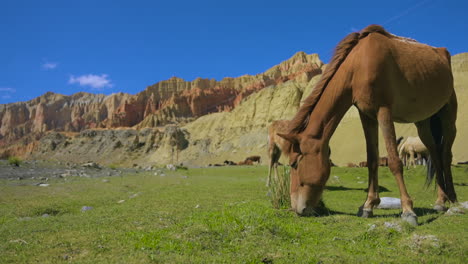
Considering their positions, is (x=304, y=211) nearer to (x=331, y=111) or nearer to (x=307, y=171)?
(x=307, y=171)

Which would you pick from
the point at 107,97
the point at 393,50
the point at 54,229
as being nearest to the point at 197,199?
the point at 54,229

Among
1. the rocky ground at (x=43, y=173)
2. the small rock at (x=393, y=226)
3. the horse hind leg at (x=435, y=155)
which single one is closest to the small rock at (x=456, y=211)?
the horse hind leg at (x=435, y=155)

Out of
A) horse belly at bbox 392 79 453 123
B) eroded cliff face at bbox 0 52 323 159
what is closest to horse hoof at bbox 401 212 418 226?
horse belly at bbox 392 79 453 123

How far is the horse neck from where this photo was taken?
6.16 m

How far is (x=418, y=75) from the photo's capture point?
254 inches

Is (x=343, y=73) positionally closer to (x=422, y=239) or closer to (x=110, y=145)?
(x=422, y=239)

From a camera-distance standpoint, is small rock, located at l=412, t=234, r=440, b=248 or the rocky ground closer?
small rock, located at l=412, t=234, r=440, b=248

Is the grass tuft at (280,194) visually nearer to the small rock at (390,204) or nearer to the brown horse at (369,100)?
the brown horse at (369,100)

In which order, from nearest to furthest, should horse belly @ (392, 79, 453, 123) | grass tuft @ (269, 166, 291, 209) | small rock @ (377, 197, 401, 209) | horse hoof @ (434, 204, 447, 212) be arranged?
horse belly @ (392, 79, 453, 123), horse hoof @ (434, 204, 447, 212), grass tuft @ (269, 166, 291, 209), small rock @ (377, 197, 401, 209)

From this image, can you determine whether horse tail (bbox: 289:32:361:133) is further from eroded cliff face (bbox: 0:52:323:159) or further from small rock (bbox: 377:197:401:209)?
eroded cliff face (bbox: 0:52:323:159)

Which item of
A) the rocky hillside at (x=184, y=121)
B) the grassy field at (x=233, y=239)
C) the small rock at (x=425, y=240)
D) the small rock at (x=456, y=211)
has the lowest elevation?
the grassy field at (x=233, y=239)

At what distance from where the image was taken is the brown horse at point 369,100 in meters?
5.90

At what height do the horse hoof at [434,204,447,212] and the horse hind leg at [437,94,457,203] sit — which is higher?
the horse hind leg at [437,94,457,203]

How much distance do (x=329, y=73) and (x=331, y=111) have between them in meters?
0.85
